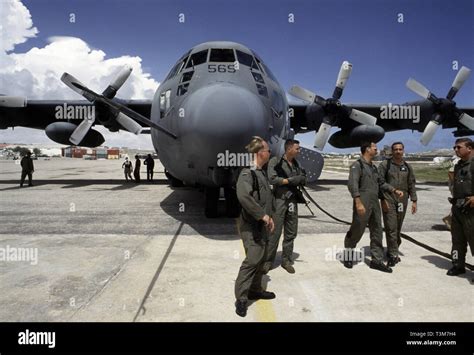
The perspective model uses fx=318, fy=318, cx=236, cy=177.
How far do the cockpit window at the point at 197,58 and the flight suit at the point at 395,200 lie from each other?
484 cm

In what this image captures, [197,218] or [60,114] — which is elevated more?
[60,114]

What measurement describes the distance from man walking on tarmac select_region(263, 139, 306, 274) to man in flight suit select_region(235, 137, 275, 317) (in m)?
1.07

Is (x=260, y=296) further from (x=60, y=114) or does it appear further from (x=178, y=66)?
(x=60, y=114)

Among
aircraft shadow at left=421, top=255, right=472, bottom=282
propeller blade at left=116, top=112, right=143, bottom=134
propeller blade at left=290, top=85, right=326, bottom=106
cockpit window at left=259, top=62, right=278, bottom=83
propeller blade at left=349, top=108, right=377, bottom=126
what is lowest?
aircraft shadow at left=421, top=255, right=472, bottom=282

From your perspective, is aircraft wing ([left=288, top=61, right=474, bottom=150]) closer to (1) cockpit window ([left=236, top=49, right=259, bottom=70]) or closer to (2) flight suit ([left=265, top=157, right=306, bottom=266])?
(1) cockpit window ([left=236, top=49, right=259, bottom=70])

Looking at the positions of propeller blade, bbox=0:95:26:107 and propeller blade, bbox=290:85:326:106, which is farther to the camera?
propeller blade, bbox=0:95:26:107

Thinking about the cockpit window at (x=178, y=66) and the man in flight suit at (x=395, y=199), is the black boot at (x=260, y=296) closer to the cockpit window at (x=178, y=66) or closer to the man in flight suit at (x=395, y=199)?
the man in flight suit at (x=395, y=199)

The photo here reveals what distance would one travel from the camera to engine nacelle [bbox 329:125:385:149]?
17.4m

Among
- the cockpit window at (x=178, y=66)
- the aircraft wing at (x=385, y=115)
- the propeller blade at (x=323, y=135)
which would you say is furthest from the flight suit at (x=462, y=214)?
the aircraft wing at (x=385, y=115)

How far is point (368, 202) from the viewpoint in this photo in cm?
538

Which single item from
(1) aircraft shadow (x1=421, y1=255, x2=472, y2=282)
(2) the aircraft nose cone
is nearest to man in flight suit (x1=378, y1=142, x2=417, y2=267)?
(1) aircraft shadow (x1=421, y1=255, x2=472, y2=282)

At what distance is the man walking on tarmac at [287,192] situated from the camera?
519 centimetres

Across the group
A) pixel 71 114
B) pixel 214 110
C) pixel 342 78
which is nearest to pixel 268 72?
pixel 214 110

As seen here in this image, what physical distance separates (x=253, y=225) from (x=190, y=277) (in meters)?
1.46
